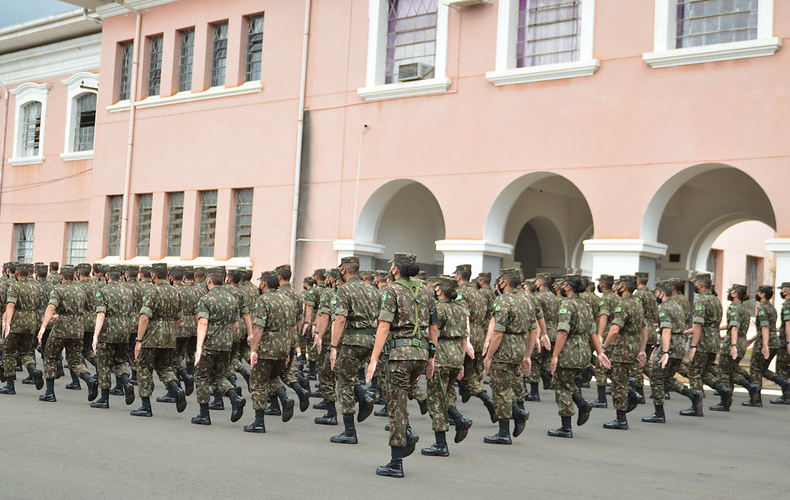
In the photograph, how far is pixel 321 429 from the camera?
10742 mm

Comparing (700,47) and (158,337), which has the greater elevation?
(700,47)

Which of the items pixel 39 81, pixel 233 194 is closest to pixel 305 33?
pixel 233 194

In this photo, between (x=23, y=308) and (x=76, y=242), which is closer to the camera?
(x=23, y=308)

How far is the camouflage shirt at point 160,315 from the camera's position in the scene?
11430 mm

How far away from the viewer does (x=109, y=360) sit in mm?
12148

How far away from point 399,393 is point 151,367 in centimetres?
445

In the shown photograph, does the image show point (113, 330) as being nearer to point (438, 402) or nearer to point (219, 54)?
point (438, 402)

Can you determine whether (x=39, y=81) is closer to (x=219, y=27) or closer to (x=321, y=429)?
(x=219, y=27)

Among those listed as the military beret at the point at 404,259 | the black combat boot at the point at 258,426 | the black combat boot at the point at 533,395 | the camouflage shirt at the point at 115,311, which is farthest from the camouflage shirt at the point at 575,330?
the camouflage shirt at the point at 115,311

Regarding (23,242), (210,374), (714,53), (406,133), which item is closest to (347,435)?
(210,374)

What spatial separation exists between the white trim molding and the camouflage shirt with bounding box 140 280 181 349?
11.4 m

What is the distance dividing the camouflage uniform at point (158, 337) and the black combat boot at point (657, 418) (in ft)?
19.5

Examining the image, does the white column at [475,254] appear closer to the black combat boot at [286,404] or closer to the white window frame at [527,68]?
the white window frame at [527,68]

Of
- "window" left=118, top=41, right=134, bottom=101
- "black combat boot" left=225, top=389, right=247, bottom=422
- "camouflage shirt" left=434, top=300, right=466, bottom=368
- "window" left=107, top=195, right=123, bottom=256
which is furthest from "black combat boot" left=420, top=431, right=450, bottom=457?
"window" left=118, top=41, right=134, bottom=101
